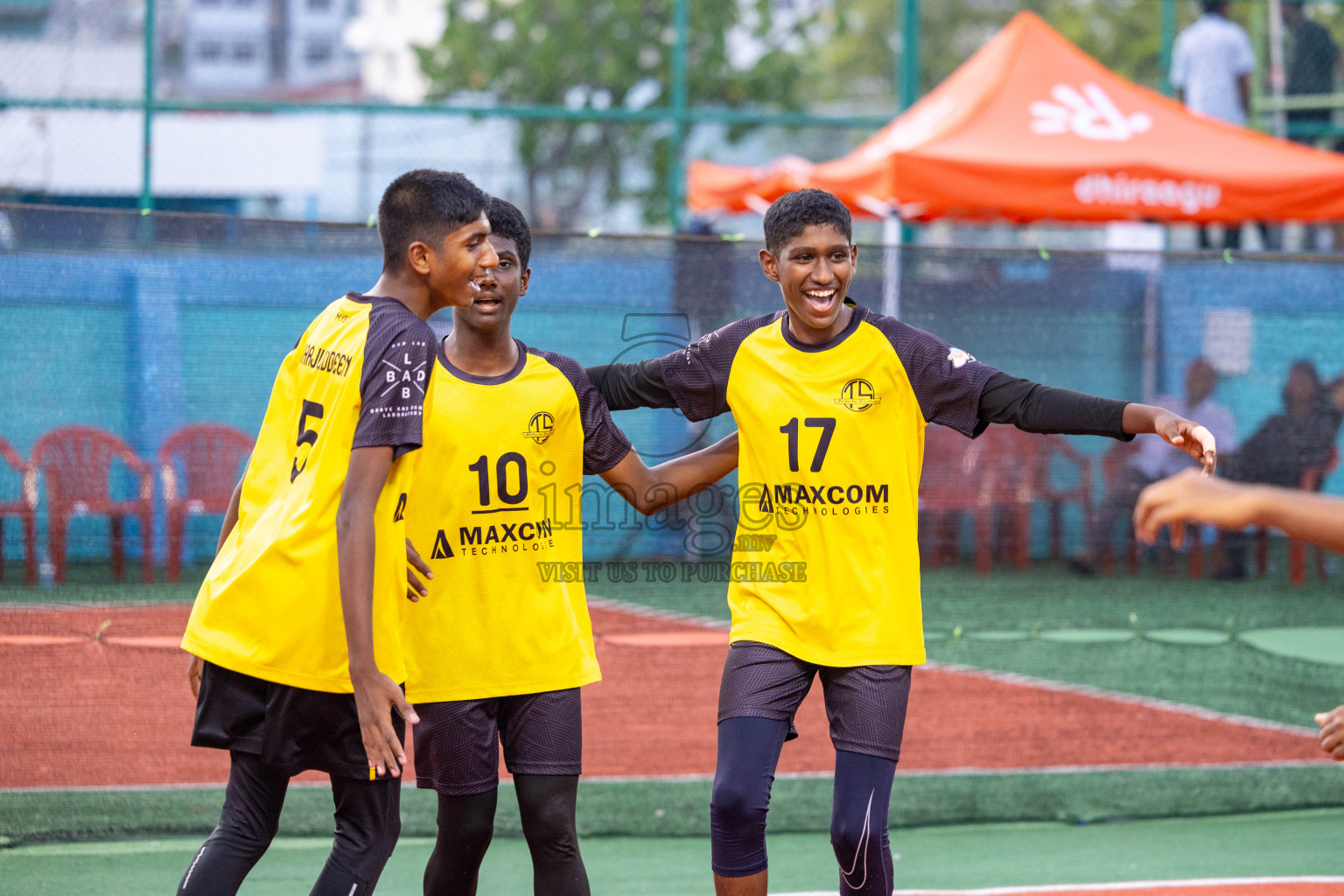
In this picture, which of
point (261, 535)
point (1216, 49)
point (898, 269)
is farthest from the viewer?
point (1216, 49)

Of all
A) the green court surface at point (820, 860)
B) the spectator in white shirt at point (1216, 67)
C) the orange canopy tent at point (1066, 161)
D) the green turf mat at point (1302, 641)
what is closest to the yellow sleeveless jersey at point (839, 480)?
the green court surface at point (820, 860)

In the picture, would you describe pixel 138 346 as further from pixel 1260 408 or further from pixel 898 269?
pixel 1260 408

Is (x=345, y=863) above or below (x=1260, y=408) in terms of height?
below

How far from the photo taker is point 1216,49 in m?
11.3

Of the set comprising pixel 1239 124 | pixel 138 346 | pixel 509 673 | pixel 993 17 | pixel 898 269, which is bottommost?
pixel 509 673

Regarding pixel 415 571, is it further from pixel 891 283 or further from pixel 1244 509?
pixel 891 283

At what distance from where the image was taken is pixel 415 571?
3600 mm

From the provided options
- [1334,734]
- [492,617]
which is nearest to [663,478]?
[492,617]

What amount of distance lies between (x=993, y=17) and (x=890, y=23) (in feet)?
13.4

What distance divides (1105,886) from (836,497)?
1976 millimetres

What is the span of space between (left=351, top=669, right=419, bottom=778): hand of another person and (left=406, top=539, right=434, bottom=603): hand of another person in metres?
0.51

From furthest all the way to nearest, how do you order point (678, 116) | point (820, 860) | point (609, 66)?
point (609, 66) → point (678, 116) → point (820, 860)

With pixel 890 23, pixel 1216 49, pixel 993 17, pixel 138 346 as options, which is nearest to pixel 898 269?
pixel 138 346

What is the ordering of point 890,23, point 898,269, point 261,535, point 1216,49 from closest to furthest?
point 261,535 < point 898,269 < point 1216,49 < point 890,23
